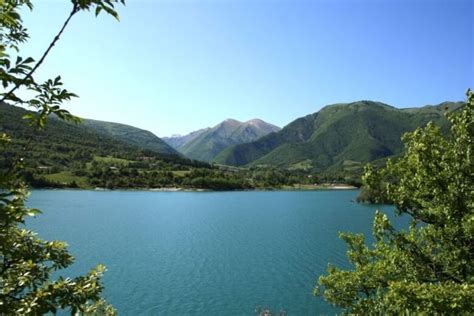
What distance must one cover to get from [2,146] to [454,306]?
523 inches

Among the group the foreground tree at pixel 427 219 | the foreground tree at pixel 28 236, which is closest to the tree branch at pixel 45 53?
the foreground tree at pixel 28 236

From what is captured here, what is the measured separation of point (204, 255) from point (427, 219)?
174 ft

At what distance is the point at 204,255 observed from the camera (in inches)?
2606

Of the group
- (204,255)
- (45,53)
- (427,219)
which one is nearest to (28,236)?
(45,53)

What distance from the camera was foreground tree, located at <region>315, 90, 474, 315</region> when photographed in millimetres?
15969

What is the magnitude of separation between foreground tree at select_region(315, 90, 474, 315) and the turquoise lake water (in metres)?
23.8

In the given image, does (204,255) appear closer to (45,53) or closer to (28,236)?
(28,236)

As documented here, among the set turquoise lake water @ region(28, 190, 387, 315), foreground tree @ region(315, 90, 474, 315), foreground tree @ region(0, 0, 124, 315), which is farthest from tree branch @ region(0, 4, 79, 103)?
turquoise lake water @ region(28, 190, 387, 315)

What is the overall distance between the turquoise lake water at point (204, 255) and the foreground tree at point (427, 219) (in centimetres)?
2379

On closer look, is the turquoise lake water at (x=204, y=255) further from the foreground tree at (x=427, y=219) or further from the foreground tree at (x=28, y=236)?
the foreground tree at (x=28, y=236)

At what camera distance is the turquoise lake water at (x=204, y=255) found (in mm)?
43594

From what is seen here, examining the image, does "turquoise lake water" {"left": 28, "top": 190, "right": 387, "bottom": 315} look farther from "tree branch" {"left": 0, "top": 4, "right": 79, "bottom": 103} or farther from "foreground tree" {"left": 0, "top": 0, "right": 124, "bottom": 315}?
"tree branch" {"left": 0, "top": 4, "right": 79, "bottom": 103}

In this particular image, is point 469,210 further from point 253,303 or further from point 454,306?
point 253,303

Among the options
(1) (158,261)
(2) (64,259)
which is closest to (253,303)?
(1) (158,261)
